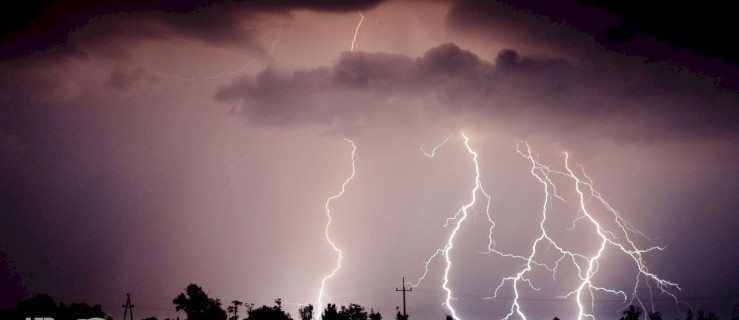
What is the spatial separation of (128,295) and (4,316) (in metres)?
18.2

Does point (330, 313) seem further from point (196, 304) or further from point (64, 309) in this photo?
point (64, 309)

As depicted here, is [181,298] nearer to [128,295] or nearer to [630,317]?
[128,295]

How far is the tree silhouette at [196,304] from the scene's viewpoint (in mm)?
39688

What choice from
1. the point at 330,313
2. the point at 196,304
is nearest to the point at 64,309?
the point at 196,304

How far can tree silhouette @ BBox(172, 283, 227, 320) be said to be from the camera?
39.7 meters

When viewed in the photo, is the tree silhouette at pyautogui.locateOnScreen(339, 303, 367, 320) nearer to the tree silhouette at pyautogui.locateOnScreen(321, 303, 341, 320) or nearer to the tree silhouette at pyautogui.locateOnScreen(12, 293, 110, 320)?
the tree silhouette at pyautogui.locateOnScreen(321, 303, 341, 320)

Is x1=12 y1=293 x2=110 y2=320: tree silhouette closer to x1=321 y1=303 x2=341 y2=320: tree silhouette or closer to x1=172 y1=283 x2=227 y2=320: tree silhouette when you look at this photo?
x1=172 y1=283 x2=227 y2=320: tree silhouette

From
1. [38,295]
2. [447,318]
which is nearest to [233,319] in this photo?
[447,318]

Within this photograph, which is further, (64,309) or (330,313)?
(64,309)

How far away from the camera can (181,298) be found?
40.4 m

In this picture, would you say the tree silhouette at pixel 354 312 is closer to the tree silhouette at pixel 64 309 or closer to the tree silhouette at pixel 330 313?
the tree silhouette at pixel 330 313

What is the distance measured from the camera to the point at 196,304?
132 ft

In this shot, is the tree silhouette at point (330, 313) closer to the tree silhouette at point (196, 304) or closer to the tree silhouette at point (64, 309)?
the tree silhouette at point (196, 304)

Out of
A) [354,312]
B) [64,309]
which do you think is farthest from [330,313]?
[64,309]
